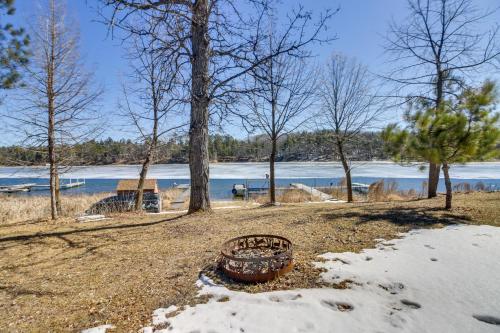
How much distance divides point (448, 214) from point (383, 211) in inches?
39.6

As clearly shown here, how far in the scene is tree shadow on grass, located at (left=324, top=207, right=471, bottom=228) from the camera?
14.5 ft

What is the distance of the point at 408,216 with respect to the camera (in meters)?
4.84

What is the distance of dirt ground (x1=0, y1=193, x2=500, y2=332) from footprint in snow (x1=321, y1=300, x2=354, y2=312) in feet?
0.94

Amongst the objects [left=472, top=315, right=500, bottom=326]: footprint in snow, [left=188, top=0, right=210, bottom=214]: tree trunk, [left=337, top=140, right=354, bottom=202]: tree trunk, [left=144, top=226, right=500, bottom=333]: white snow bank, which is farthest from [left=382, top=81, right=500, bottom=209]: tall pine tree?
[left=337, top=140, right=354, bottom=202]: tree trunk

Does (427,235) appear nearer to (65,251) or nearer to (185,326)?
(185,326)

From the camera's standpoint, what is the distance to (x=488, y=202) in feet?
19.3

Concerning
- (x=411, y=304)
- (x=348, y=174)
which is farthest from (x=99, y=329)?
(x=348, y=174)

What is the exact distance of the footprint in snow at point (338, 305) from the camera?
2150 millimetres

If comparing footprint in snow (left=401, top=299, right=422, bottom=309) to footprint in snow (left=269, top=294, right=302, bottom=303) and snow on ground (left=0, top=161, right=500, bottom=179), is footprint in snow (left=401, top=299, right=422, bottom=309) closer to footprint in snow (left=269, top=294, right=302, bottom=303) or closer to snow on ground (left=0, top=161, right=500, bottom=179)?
footprint in snow (left=269, top=294, right=302, bottom=303)

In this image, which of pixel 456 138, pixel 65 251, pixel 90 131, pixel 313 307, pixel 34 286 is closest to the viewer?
pixel 313 307

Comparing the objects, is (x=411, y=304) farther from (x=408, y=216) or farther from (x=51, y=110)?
(x=51, y=110)

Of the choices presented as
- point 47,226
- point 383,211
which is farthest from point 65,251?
point 383,211

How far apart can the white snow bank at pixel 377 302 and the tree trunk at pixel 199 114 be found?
3.09 meters

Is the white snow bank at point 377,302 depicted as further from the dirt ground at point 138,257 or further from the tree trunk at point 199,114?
the tree trunk at point 199,114
